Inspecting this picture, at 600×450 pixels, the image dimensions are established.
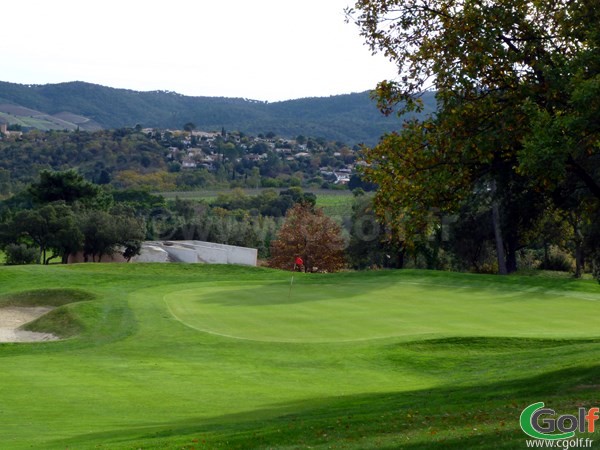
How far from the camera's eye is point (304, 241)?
60.7 metres

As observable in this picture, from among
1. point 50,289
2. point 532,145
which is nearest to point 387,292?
point 50,289

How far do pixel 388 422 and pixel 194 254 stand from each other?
4641 cm

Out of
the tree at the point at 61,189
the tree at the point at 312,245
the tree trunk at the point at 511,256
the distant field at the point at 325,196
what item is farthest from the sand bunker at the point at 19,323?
the distant field at the point at 325,196

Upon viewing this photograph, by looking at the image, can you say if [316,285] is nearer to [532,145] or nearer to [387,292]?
[387,292]

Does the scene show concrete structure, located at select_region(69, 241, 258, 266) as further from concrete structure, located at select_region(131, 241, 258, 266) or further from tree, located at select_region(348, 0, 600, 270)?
tree, located at select_region(348, 0, 600, 270)

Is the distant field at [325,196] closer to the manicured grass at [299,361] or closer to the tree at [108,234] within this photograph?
the tree at [108,234]

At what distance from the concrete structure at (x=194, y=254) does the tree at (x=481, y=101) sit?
39910 mm

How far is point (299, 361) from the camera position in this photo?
1955 cm

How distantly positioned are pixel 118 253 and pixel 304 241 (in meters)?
12.5

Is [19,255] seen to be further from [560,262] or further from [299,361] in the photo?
[299,361]

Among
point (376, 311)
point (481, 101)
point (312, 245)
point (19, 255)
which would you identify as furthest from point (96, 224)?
point (481, 101)

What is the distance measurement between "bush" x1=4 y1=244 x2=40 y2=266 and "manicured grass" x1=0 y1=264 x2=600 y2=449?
66.2 feet

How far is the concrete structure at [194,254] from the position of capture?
55.9 m

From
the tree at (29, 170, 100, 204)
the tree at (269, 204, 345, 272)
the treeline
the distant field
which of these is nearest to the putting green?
the treeline
